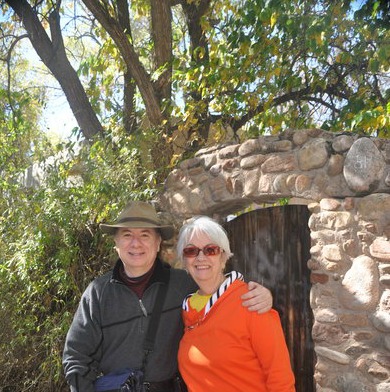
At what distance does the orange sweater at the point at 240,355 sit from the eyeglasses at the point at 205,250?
0.83 ft

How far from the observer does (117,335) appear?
2.35m

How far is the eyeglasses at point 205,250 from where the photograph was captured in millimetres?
2307

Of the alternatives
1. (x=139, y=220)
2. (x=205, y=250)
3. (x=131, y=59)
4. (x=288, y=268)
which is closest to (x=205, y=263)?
(x=205, y=250)

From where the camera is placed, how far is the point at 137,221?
259 cm

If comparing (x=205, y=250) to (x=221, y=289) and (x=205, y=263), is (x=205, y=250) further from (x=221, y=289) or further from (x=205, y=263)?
(x=221, y=289)

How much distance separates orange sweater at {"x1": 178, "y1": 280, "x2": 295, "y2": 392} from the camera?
203cm

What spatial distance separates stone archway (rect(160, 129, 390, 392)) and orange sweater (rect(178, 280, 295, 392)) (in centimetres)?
142

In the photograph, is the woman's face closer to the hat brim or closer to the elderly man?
the elderly man

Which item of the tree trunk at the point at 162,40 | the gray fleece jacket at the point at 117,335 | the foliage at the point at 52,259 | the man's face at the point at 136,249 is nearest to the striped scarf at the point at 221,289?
the gray fleece jacket at the point at 117,335

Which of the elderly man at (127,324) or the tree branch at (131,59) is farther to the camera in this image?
the tree branch at (131,59)

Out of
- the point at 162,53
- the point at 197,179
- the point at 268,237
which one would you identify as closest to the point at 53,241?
the point at 197,179

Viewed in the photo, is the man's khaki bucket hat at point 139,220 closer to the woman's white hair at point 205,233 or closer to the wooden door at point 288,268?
the woman's white hair at point 205,233

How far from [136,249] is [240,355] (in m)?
0.72

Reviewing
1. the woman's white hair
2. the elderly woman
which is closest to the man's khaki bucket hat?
the woman's white hair
